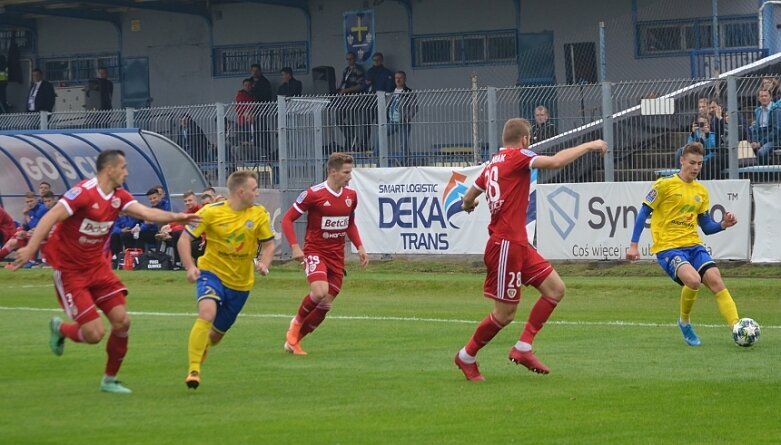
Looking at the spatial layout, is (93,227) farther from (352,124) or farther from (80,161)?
(80,161)

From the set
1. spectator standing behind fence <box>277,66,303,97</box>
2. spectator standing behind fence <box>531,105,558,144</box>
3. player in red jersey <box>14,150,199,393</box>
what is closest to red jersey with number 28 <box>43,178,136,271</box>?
player in red jersey <box>14,150,199,393</box>

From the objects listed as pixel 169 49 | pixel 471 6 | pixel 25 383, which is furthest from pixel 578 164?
pixel 169 49

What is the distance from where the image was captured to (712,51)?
30.2 meters

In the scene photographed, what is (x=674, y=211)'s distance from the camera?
49.6ft

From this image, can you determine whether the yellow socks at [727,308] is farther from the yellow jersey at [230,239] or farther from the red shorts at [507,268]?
the yellow jersey at [230,239]

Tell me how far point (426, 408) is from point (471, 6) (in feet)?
83.6

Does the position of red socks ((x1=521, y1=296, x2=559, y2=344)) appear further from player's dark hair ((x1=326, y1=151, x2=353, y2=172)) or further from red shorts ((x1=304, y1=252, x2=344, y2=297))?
player's dark hair ((x1=326, y1=151, x2=353, y2=172))

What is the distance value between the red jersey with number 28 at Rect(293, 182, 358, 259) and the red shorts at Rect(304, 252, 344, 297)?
2.8 inches

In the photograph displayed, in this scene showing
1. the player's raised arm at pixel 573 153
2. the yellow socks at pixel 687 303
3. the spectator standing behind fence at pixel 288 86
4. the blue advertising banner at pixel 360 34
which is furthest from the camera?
the blue advertising banner at pixel 360 34

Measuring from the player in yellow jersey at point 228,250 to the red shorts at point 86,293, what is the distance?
2.28 ft

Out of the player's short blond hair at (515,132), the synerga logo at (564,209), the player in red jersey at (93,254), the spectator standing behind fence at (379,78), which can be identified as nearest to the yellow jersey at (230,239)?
the player in red jersey at (93,254)

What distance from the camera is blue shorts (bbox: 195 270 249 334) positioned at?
12094mm

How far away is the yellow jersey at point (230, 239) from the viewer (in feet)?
40.1

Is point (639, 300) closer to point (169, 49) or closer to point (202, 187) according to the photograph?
point (202, 187)
